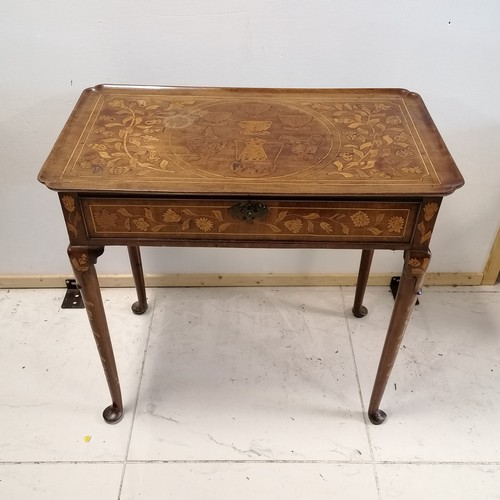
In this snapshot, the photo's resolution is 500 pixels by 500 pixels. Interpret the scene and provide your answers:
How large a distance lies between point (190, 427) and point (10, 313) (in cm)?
76

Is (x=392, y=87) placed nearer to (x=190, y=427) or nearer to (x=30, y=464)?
(x=190, y=427)

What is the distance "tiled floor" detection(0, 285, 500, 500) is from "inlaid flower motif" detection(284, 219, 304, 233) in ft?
2.18

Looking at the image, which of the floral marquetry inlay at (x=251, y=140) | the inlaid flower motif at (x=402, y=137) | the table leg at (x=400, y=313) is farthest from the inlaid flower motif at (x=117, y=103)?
the table leg at (x=400, y=313)

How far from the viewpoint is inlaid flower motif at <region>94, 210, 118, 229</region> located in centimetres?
114

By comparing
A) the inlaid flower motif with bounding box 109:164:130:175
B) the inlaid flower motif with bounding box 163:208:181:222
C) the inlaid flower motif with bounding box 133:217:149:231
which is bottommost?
the inlaid flower motif with bounding box 133:217:149:231

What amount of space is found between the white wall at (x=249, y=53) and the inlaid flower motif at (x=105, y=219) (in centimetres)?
54

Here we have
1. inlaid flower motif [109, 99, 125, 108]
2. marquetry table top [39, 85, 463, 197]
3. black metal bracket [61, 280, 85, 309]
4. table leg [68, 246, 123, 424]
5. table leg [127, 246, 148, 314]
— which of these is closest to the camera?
marquetry table top [39, 85, 463, 197]

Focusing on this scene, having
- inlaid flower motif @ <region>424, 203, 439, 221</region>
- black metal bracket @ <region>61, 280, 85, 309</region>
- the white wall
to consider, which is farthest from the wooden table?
black metal bracket @ <region>61, 280, 85, 309</region>

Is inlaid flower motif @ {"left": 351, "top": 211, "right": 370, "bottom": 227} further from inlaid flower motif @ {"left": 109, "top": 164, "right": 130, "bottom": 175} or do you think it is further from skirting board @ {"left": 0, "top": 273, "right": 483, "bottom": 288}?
skirting board @ {"left": 0, "top": 273, "right": 483, "bottom": 288}

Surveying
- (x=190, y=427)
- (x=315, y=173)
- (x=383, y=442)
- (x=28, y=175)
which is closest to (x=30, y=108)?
(x=28, y=175)

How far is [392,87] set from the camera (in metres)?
1.52

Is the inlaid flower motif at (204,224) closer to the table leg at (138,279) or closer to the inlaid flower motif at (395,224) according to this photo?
the inlaid flower motif at (395,224)

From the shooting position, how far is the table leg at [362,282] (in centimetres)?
173

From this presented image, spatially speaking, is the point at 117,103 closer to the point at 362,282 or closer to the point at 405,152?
the point at 405,152
